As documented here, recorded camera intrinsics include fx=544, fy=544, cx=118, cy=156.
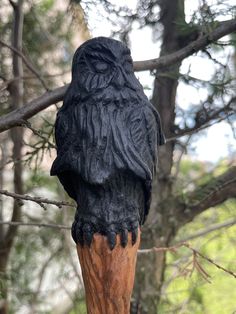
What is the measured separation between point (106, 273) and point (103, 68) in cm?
46

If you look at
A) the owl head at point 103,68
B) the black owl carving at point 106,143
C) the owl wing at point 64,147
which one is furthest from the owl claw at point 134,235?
the owl head at point 103,68

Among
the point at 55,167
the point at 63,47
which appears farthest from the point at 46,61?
the point at 55,167

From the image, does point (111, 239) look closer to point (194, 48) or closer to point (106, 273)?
point (106, 273)

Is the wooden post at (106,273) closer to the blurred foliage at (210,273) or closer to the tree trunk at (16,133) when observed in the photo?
the tree trunk at (16,133)

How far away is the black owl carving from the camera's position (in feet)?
3.86

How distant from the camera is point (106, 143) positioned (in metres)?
1.18

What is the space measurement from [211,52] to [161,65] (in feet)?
0.75

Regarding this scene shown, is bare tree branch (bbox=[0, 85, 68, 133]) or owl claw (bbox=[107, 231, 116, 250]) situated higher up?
bare tree branch (bbox=[0, 85, 68, 133])

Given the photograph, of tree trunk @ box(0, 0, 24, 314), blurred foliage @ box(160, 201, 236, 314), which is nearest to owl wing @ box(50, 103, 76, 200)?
tree trunk @ box(0, 0, 24, 314)

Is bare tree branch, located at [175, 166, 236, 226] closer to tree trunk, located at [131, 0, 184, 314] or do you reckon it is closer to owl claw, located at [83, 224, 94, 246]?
tree trunk, located at [131, 0, 184, 314]

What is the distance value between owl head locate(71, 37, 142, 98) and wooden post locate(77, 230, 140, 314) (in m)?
0.33

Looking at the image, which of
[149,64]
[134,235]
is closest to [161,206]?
[149,64]

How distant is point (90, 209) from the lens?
1201 mm

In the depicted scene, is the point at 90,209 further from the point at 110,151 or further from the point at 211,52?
the point at 211,52
